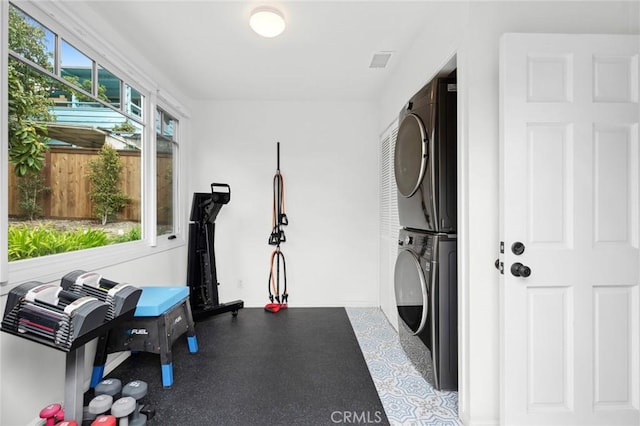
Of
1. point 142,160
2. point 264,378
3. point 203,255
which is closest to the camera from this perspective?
point 264,378

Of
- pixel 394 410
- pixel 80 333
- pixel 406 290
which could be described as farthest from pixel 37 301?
pixel 406 290

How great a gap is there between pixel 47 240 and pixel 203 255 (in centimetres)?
156

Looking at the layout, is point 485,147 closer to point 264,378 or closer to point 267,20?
point 267,20

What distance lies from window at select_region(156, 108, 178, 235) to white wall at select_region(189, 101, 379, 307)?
0.93ft

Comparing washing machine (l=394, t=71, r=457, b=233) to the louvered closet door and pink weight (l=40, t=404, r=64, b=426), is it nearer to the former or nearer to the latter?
the louvered closet door

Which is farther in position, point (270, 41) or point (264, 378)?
point (270, 41)

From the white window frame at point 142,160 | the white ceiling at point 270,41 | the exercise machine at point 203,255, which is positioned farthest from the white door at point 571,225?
the exercise machine at point 203,255

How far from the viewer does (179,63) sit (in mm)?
2826

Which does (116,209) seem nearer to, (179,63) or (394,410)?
(179,63)

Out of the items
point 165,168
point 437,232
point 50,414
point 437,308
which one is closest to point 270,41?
point 165,168

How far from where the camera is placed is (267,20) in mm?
1989

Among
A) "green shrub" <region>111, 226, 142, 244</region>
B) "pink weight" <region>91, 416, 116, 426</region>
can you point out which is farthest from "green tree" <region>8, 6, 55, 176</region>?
"pink weight" <region>91, 416, 116, 426</region>

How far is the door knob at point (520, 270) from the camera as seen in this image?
1474mm

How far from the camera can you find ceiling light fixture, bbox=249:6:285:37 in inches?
77.6
